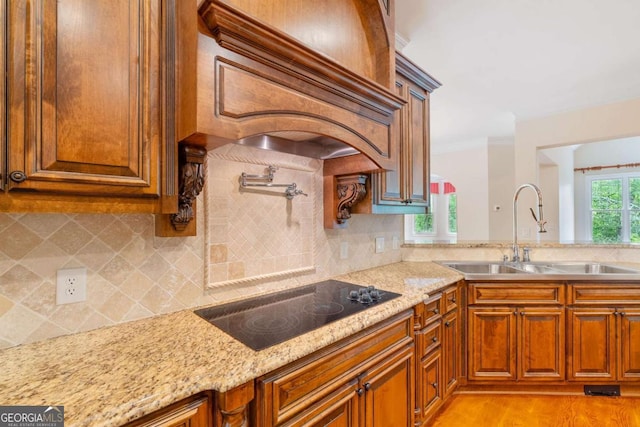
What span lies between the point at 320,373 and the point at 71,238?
3.26 feet

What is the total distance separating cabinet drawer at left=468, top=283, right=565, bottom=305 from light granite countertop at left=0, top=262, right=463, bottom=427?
1338 mm

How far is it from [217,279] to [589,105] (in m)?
4.38

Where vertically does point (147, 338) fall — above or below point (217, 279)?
below

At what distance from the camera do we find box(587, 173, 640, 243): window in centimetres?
539

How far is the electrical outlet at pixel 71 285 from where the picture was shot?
3.39 ft

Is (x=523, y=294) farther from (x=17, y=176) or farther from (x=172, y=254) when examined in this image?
(x=17, y=176)

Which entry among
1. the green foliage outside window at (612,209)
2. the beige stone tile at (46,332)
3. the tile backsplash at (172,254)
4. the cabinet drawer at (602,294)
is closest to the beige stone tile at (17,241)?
the tile backsplash at (172,254)

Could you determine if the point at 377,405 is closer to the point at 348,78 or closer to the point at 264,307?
the point at 264,307

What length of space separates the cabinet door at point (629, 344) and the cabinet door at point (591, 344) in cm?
5

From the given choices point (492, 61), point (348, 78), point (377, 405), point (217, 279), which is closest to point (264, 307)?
point (217, 279)

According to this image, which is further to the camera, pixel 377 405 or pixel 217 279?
pixel 217 279

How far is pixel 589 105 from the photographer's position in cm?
Answer: 347

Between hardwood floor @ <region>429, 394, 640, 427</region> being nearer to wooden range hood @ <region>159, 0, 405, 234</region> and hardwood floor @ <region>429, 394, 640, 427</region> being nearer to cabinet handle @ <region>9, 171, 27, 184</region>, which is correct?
wooden range hood @ <region>159, 0, 405, 234</region>

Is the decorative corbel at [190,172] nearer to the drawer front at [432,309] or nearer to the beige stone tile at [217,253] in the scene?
the beige stone tile at [217,253]
